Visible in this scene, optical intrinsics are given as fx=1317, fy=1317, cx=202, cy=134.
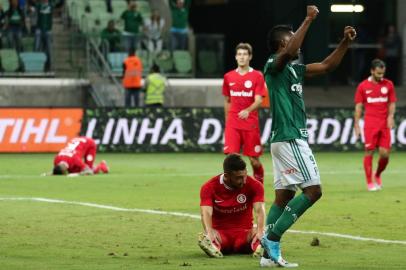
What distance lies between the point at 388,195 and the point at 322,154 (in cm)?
1193

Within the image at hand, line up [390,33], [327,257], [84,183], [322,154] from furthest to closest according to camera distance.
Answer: [390,33] → [322,154] → [84,183] → [327,257]

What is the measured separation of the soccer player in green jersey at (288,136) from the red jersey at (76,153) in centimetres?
1257

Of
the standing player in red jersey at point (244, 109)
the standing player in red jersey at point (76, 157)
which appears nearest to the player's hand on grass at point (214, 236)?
the standing player in red jersey at point (244, 109)

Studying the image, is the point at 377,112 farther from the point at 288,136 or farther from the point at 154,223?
the point at 288,136

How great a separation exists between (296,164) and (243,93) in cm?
807

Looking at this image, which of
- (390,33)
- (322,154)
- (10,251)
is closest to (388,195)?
(10,251)

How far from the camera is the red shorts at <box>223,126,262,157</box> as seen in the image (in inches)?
785

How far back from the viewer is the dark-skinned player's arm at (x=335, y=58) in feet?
38.9

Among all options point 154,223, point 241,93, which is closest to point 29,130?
point 241,93

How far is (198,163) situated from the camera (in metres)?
28.9

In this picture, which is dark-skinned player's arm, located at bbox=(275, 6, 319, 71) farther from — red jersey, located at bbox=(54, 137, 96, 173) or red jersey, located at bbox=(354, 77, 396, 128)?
red jersey, located at bbox=(54, 137, 96, 173)

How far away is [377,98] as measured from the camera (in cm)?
2200

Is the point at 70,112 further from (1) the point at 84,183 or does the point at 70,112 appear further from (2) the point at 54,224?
(2) the point at 54,224

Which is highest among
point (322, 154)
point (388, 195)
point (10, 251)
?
point (10, 251)
